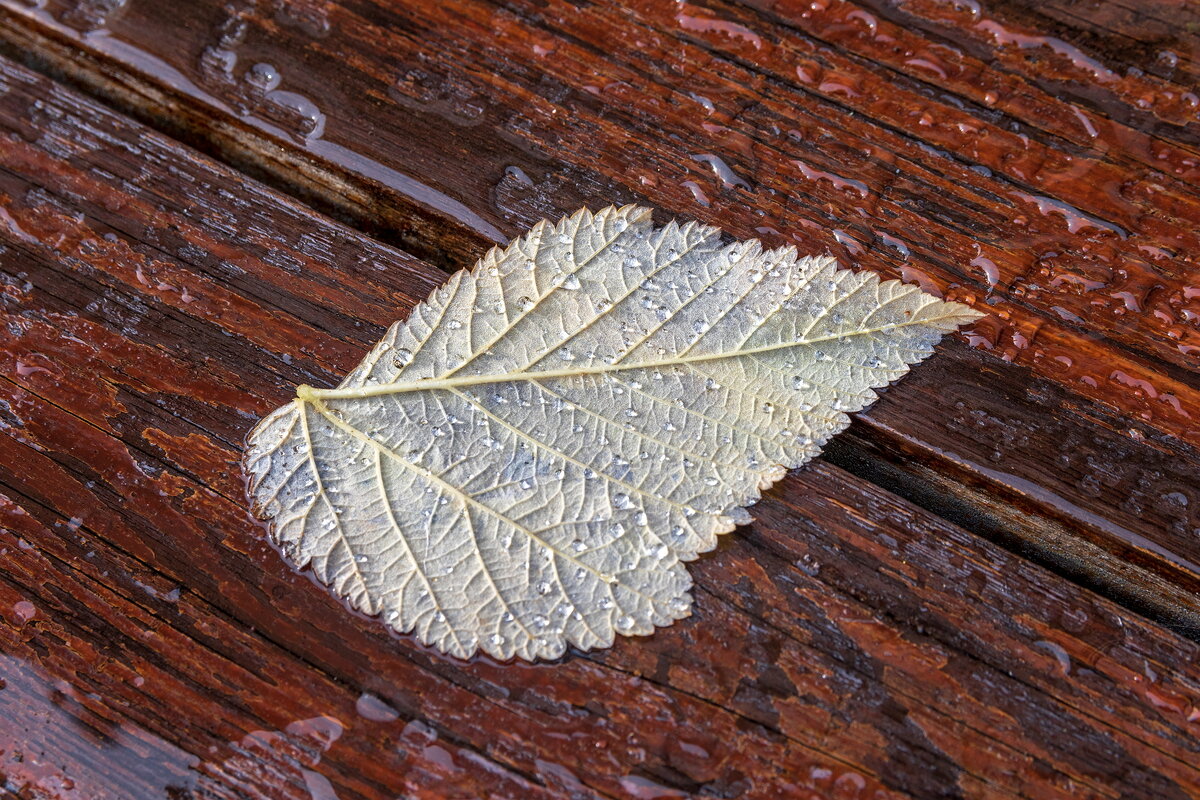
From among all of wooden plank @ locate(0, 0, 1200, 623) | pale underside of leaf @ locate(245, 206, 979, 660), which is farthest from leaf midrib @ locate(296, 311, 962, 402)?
wooden plank @ locate(0, 0, 1200, 623)

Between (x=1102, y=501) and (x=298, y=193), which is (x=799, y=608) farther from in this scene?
(x=298, y=193)

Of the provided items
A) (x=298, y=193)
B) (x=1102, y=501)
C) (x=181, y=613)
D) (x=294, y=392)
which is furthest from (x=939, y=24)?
(x=181, y=613)

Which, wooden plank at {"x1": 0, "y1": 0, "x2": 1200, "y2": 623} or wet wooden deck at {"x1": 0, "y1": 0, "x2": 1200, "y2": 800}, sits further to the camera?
wooden plank at {"x1": 0, "y1": 0, "x2": 1200, "y2": 623}

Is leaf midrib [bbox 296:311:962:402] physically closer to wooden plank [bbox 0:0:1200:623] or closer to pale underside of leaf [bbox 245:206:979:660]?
pale underside of leaf [bbox 245:206:979:660]

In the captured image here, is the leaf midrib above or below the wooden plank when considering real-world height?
below

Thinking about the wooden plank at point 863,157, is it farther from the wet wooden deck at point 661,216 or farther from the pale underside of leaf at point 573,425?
the pale underside of leaf at point 573,425

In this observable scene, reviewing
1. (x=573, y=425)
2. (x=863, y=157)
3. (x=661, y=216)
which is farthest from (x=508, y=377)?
(x=863, y=157)

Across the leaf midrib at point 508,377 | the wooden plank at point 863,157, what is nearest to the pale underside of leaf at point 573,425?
the leaf midrib at point 508,377
